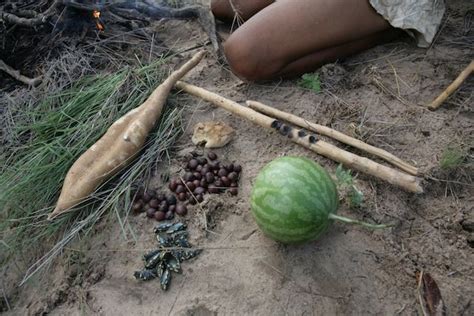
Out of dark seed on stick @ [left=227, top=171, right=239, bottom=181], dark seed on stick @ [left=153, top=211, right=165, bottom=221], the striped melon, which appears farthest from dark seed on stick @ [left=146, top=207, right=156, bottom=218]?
the striped melon

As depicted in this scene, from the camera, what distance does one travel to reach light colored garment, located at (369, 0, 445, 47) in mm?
2650

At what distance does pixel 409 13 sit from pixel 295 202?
64.5 inches

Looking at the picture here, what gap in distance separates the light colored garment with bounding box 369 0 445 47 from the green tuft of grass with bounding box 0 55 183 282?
140cm

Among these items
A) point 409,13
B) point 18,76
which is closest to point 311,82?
point 409,13

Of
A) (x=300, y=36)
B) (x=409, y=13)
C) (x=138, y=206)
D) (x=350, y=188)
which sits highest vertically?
(x=409, y=13)

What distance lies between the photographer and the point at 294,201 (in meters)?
1.72

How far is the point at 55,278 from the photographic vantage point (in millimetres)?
2102

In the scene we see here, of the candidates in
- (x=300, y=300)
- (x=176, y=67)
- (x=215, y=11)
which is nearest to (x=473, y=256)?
(x=300, y=300)

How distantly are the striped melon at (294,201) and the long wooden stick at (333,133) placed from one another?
1.53 feet

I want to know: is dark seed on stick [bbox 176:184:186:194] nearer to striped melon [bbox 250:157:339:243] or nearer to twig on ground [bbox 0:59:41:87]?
striped melon [bbox 250:157:339:243]

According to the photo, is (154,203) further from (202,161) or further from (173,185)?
(202,161)

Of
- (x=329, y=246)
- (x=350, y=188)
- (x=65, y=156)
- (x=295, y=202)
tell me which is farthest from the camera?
(x=65, y=156)

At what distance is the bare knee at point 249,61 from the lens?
2.69 meters

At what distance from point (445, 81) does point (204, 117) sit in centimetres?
146
